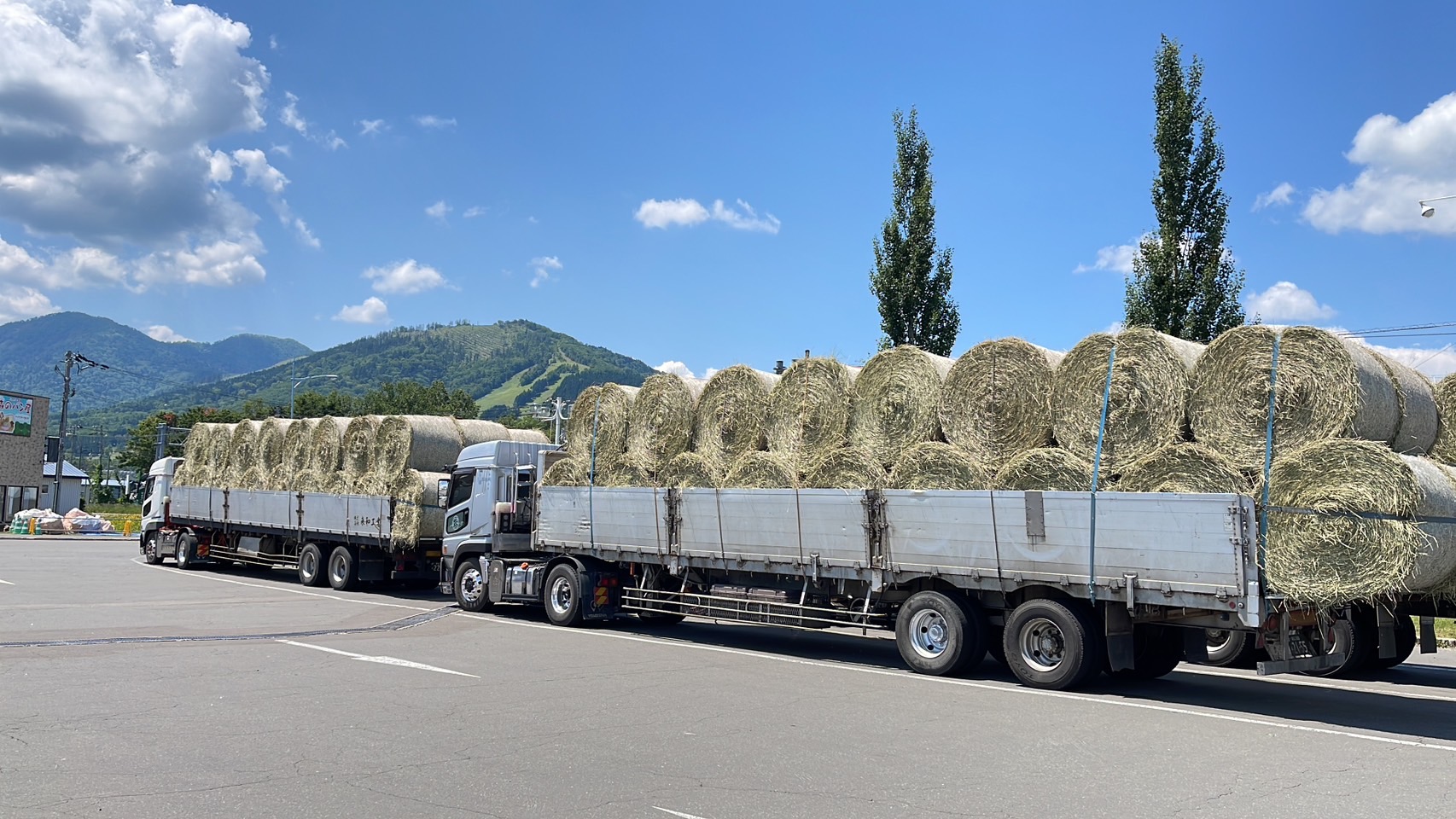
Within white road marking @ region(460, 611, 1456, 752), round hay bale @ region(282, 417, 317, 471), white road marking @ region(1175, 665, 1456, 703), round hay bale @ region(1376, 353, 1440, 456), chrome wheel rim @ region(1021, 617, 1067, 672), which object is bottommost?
white road marking @ region(1175, 665, 1456, 703)

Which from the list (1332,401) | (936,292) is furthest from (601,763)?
(936,292)

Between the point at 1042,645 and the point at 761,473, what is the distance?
3.97 m

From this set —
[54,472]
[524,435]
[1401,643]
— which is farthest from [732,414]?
[54,472]

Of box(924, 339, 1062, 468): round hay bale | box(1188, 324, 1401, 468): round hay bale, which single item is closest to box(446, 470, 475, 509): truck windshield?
box(924, 339, 1062, 468): round hay bale

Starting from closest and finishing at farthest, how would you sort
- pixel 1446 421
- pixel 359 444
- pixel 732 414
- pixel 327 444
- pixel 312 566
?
pixel 1446 421 → pixel 732 414 → pixel 359 444 → pixel 312 566 → pixel 327 444

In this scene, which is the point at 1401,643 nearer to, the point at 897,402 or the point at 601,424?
the point at 897,402

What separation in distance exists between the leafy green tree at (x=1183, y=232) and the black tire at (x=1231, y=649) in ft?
31.8

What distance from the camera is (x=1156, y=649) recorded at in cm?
1122

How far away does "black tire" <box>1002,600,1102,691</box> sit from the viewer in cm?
1008

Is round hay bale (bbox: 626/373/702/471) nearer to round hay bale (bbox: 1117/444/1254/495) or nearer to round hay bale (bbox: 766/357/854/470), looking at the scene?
round hay bale (bbox: 766/357/854/470)

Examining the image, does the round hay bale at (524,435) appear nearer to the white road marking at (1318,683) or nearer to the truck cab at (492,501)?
the truck cab at (492,501)

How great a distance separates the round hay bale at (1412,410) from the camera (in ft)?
30.3

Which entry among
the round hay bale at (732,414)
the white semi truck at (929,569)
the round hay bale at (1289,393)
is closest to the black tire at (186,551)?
the white semi truck at (929,569)

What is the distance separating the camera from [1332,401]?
8641 mm
